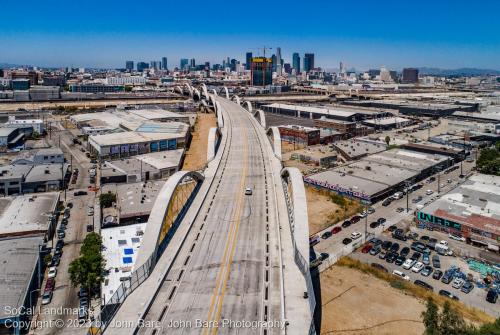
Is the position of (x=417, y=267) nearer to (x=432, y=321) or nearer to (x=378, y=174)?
(x=432, y=321)

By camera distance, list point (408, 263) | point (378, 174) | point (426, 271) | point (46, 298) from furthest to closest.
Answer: point (378, 174)
point (408, 263)
point (426, 271)
point (46, 298)

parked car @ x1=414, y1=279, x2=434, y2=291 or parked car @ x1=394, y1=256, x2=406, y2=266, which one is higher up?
parked car @ x1=394, y1=256, x2=406, y2=266

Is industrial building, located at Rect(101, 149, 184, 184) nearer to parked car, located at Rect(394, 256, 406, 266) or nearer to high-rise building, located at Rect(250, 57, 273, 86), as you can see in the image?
parked car, located at Rect(394, 256, 406, 266)

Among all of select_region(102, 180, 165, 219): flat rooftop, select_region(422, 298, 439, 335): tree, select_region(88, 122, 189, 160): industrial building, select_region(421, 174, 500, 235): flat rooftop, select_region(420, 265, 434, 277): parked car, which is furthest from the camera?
select_region(88, 122, 189, 160): industrial building

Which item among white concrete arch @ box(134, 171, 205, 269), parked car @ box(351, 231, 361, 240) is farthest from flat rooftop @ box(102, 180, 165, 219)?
parked car @ box(351, 231, 361, 240)

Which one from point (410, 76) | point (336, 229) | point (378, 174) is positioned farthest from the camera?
point (410, 76)

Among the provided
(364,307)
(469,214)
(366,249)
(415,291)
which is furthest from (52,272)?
(469,214)

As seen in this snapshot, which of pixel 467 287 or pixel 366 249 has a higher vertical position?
pixel 366 249

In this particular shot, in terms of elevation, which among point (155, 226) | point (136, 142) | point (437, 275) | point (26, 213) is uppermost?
point (136, 142)
